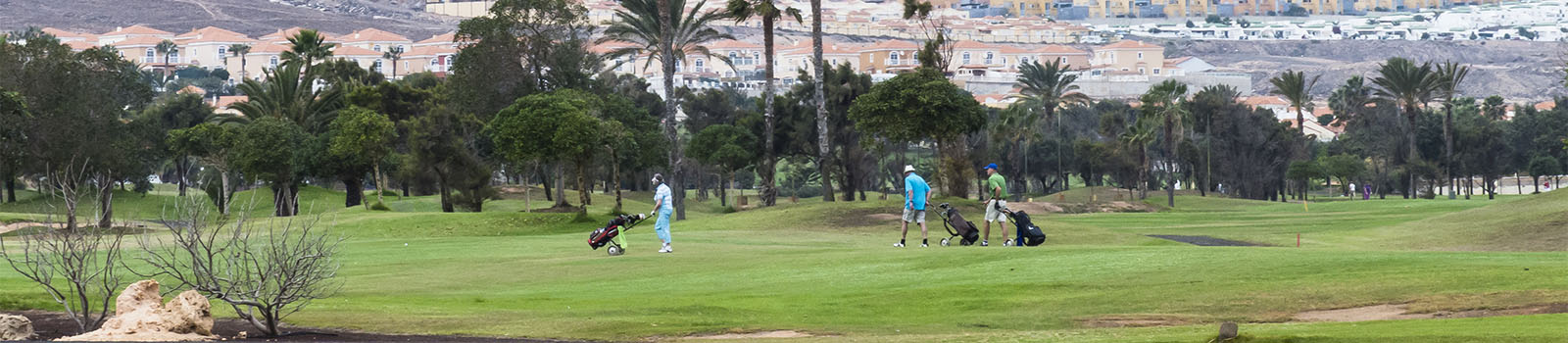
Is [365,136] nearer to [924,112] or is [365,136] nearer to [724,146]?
[724,146]

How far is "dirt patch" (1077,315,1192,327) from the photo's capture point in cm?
1653

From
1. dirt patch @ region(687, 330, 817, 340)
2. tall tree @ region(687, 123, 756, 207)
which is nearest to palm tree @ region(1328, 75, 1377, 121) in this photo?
tall tree @ region(687, 123, 756, 207)

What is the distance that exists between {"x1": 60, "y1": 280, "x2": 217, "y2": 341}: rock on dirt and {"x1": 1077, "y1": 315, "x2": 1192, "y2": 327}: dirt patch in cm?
860

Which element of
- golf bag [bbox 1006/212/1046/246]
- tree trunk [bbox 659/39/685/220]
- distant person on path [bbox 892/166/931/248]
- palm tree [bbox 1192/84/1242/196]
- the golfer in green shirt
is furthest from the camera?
palm tree [bbox 1192/84/1242/196]

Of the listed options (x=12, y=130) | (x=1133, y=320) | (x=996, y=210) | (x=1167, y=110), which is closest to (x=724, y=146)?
(x=1167, y=110)

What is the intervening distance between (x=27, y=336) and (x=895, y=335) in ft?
26.2

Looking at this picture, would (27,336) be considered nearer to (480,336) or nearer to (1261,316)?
(480,336)

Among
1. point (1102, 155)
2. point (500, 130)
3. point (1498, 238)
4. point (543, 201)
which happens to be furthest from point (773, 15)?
point (1102, 155)

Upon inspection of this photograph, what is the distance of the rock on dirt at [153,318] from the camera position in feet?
47.0

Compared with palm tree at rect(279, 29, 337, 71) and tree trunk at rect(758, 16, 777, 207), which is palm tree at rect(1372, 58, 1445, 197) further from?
palm tree at rect(279, 29, 337, 71)

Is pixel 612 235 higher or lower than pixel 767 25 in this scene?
lower

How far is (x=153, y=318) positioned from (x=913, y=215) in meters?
16.9

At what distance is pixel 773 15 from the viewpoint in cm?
6431

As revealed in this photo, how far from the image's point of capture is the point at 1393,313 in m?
16.5
